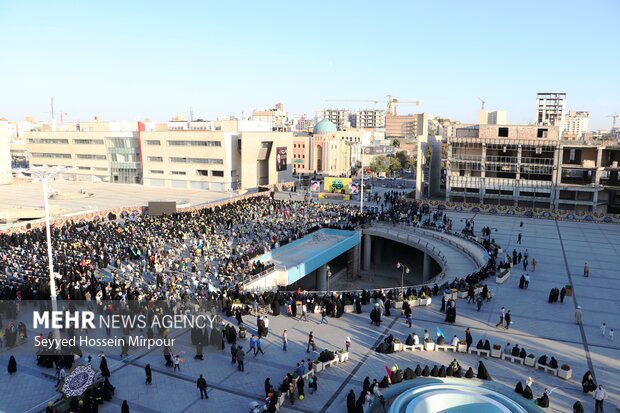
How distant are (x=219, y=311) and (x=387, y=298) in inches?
294

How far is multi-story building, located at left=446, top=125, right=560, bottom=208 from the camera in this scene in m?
51.4

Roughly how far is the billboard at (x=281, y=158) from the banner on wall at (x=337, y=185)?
14574 millimetres

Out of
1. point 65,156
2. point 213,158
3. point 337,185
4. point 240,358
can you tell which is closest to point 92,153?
point 65,156

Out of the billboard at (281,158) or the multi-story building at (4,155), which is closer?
the billboard at (281,158)

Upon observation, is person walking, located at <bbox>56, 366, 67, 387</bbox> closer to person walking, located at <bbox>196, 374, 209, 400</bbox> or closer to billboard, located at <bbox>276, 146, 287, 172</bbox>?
person walking, located at <bbox>196, 374, 209, 400</bbox>

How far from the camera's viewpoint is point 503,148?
53.1m

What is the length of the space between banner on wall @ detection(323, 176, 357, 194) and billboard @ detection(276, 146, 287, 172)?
14.6 m

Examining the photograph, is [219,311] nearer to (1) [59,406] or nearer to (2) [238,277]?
(2) [238,277]

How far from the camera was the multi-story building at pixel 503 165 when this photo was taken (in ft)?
169

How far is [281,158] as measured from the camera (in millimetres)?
72188

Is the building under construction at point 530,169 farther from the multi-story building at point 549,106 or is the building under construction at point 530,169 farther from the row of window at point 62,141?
the row of window at point 62,141

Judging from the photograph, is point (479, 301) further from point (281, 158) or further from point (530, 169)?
point (281, 158)

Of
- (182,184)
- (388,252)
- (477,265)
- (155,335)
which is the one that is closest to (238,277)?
(155,335)

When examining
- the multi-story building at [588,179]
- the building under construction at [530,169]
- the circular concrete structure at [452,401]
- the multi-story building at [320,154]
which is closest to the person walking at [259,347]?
the circular concrete structure at [452,401]
